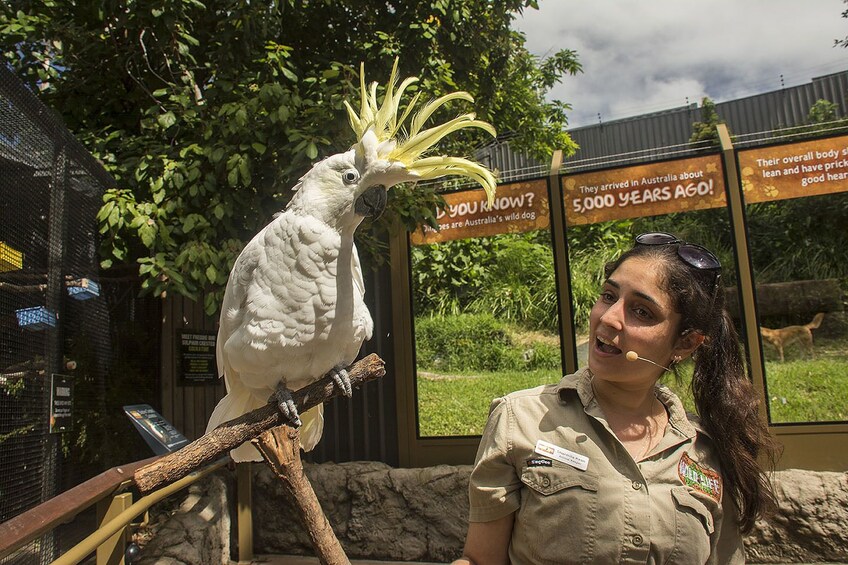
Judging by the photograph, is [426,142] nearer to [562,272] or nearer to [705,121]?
[562,272]

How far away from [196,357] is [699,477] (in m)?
3.72

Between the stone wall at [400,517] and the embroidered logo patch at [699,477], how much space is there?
294 centimetres

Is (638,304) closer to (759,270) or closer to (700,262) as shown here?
(700,262)

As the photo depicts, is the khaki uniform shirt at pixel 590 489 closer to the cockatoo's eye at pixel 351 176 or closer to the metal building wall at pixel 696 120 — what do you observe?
the cockatoo's eye at pixel 351 176

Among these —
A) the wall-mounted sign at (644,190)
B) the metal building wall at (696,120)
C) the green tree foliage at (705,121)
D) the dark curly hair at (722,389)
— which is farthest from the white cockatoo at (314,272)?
the green tree foliage at (705,121)

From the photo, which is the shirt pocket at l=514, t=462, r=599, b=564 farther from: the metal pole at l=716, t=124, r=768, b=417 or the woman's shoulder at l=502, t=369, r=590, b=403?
the metal pole at l=716, t=124, r=768, b=417

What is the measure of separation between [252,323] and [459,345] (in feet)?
9.85

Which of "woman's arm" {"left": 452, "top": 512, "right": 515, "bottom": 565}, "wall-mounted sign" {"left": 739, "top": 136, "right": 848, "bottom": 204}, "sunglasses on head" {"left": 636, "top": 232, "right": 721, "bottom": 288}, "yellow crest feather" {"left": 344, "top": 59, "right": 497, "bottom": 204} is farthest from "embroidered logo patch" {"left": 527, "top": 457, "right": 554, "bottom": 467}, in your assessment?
"wall-mounted sign" {"left": 739, "top": 136, "right": 848, "bottom": 204}

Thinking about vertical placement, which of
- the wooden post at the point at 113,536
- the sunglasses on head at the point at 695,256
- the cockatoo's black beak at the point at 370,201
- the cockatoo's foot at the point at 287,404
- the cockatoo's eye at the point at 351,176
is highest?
the cockatoo's eye at the point at 351,176

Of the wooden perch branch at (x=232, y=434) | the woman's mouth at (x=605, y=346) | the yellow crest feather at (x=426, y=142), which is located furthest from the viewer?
the yellow crest feather at (x=426, y=142)

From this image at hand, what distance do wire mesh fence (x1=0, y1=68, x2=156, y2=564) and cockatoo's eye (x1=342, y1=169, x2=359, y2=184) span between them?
4.67ft

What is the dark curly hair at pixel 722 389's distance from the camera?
51.1 inches

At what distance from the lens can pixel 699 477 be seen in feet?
4.16

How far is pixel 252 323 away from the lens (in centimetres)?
218
